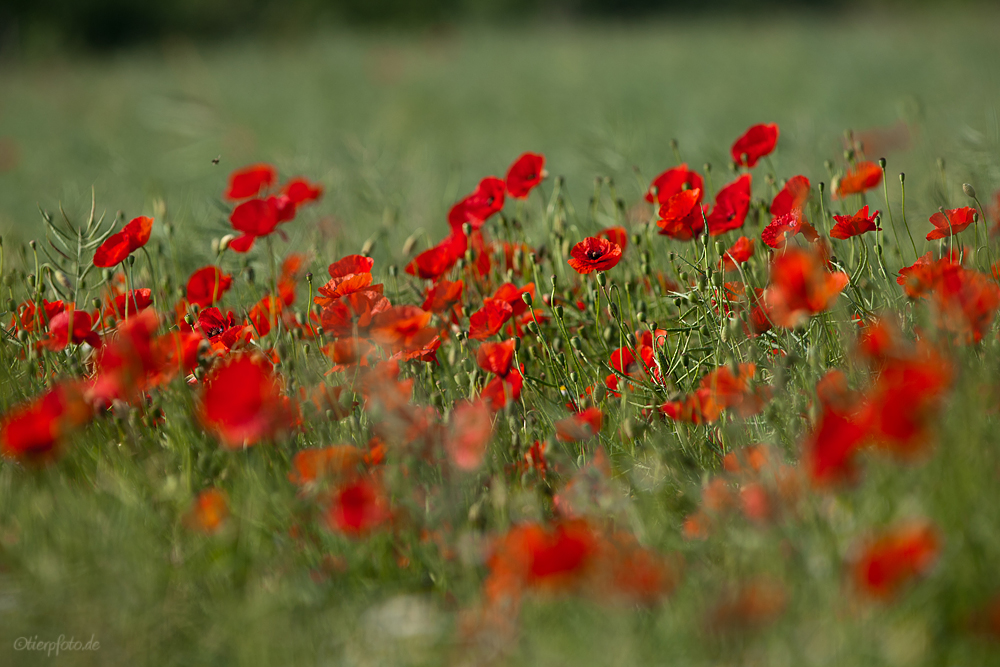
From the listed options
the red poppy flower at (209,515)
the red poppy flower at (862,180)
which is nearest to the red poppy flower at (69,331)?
the red poppy flower at (209,515)

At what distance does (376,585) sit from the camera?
1.13 m

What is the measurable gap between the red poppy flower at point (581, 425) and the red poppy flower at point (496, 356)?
14 centimetres

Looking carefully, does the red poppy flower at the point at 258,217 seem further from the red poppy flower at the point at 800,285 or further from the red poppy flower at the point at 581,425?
the red poppy flower at the point at 800,285

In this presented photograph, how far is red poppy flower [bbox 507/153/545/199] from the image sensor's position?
1.80 m

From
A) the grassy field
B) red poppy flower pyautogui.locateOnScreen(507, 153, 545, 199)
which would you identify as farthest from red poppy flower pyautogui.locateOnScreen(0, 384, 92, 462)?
red poppy flower pyautogui.locateOnScreen(507, 153, 545, 199)

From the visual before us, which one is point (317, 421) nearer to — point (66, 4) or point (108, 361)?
point (108, 361)

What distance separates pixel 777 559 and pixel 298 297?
1.66 metres

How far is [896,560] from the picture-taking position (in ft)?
2.55

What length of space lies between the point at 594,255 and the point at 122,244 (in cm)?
87

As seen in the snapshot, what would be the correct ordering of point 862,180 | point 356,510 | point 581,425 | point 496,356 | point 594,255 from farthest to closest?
1. point 862,180
2. point 594,255
3. point 496,356
4. point 581,425
5. point 356,510

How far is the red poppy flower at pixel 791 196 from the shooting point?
60.1 inches

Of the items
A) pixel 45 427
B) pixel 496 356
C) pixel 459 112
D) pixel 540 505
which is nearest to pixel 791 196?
pixel 496 356

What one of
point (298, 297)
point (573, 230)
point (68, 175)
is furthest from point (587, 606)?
point (68, 175)

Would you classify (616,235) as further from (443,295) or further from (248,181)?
(248,181)
